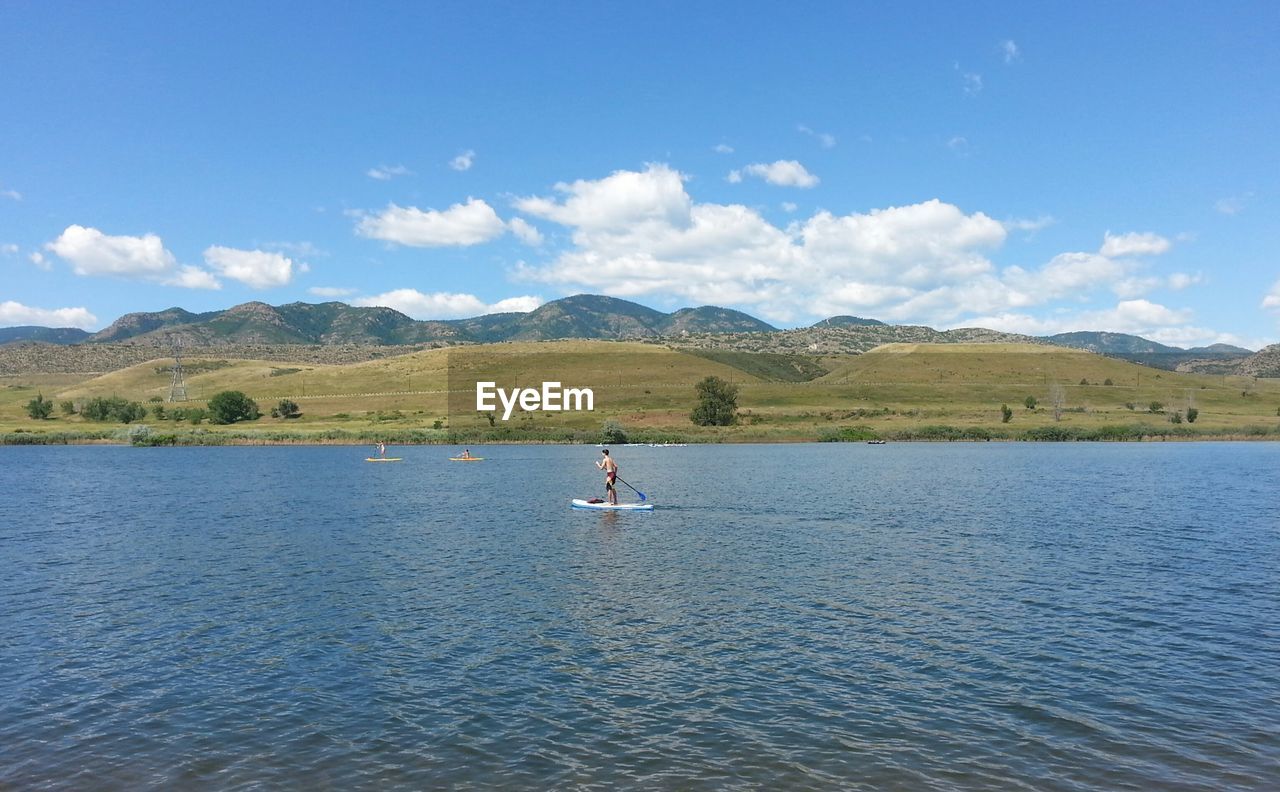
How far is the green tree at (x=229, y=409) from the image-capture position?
178m

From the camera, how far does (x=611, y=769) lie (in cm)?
1677

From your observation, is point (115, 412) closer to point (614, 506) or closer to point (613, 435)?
point (613, 435)

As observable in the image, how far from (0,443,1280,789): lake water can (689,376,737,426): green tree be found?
109 metres

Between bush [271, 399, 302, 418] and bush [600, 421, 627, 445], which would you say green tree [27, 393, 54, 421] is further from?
bush [600, 421, 627, 445]

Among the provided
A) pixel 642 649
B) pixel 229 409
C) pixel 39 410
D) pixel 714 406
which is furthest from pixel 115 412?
pixel 642 649

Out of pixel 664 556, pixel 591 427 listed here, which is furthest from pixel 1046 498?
pixel 591 427

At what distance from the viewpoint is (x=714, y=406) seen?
552 feet

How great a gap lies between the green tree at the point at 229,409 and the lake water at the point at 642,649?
126796mm

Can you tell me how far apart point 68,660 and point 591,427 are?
13881 cm

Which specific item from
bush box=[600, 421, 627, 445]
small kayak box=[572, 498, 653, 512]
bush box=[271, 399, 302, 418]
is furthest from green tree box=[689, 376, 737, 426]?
small kayak box=[572, 498, 653, 512]

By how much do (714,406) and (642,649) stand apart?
144 meters

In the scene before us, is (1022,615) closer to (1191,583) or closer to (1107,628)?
(1107,628)

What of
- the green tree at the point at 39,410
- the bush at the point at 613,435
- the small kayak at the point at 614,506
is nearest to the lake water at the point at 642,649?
the small kayak at the point at 614,506

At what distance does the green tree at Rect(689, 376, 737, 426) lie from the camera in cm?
16738
